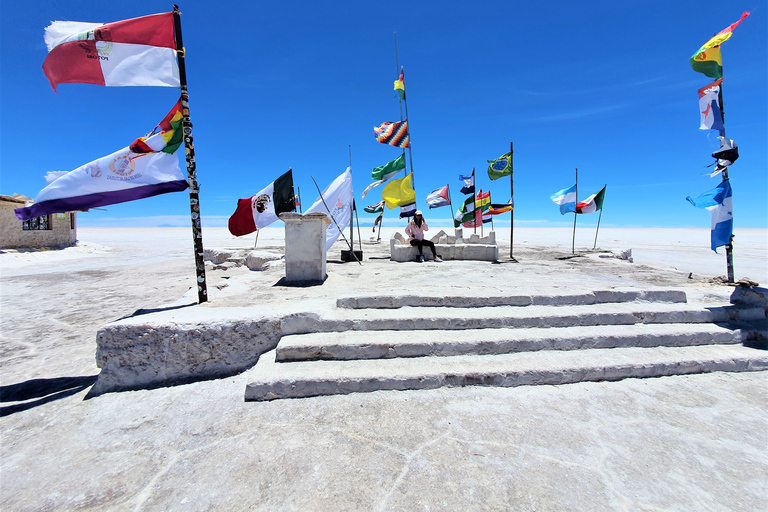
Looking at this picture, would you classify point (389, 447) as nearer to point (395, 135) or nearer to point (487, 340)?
point (487, 340)

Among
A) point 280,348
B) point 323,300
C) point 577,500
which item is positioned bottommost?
point 577,500

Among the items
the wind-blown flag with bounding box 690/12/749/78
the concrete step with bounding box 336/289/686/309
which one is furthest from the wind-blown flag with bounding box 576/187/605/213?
the concrete step with bounding box 336/289/686/309

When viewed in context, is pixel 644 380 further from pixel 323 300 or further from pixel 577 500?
pixel 323 300

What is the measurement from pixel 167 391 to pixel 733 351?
6855mm

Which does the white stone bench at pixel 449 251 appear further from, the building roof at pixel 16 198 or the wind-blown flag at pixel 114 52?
the building roof at pixel 16 198

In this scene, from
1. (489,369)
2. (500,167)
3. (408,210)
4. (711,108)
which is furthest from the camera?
(408,210)

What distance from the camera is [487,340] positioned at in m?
3.93

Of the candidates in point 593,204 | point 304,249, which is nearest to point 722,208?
point 304,249

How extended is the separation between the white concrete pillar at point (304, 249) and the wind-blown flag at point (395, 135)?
7.39 metres

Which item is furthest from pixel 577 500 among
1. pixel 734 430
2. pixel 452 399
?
pixel 734 430

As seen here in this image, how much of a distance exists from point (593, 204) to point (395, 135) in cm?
964

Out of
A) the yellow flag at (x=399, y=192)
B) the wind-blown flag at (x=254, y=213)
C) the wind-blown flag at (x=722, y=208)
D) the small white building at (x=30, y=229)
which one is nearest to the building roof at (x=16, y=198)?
the small white building at (x=30, y=229)

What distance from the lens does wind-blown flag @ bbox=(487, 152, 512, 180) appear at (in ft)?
37.0

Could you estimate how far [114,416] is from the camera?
3.23 m
